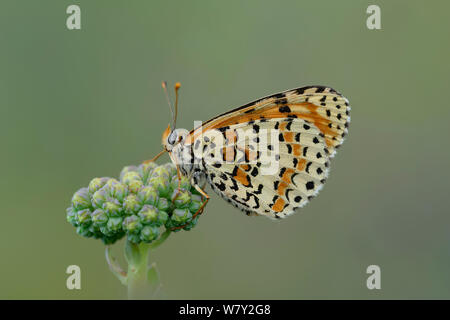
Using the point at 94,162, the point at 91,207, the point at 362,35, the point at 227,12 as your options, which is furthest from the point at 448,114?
the point at 91,207

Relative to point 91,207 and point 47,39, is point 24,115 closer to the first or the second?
point 47,39

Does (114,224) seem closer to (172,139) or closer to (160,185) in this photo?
(160,185)

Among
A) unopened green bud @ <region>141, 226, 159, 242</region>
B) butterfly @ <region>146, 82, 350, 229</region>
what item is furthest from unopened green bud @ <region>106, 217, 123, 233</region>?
butterfly @ <region>146, 82, 350, 229</region>

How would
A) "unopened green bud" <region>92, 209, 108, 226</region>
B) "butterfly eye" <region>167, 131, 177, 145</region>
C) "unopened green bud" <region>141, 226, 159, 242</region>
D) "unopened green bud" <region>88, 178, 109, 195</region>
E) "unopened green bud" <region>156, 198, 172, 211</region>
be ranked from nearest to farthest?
1. "unopened green bud" <region>141, 226, 159, 242</region>
2. "unopened green bud" <region>92, 209, 108, 226</region>
3. "unopened green bud" <region>156, 198, 172, 211</region>
4. "unopened green bud" <region>88, 178, 109, 195</region>
5. "butterfly eye" <region>167, 131, 177, 145</region>

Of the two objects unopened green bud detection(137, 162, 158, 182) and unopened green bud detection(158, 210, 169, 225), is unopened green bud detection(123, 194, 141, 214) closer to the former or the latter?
unopened green bud detection(158, 210, 169, 225)

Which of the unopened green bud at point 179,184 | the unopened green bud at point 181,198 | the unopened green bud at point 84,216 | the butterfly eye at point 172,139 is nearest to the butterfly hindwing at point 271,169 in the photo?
the butterfly eye at point 172,139

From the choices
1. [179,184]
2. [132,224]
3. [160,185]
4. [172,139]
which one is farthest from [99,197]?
[172,139]

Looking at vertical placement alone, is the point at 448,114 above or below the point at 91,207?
above
